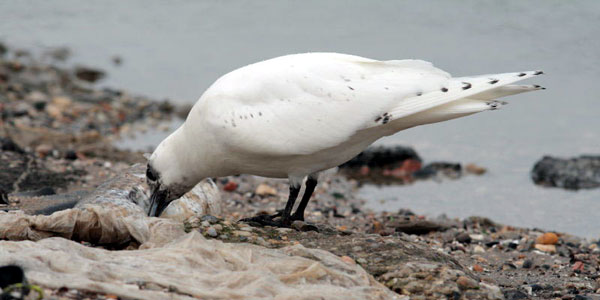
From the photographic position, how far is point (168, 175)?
6027 mm

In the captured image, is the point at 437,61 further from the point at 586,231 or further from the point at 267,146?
the point at 267,146

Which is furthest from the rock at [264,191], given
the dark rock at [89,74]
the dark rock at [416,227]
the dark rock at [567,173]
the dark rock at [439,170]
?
the dark rock at [89,74]

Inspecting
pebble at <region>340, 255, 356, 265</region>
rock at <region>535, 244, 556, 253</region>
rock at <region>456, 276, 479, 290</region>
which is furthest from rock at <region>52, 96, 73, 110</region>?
rock at <region>456, 276, 479, 290</region>

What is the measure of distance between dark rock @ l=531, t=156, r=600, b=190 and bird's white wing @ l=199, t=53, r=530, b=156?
173 inches

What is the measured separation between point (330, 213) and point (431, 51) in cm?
604

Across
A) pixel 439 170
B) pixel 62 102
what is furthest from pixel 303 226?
pixel 62 102

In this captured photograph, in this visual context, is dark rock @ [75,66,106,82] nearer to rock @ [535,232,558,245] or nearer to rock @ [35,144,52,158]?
rock @ [35,144,52,158]

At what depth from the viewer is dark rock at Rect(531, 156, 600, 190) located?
9539 millimetres

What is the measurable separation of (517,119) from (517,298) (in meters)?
6.63

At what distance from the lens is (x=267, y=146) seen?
5.52m

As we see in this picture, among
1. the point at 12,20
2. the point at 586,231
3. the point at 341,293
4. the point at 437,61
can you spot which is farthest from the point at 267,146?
the point at 12,20

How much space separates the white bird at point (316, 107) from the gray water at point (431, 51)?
3.16 metres

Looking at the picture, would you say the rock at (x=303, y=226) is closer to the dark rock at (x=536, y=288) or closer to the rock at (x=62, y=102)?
the dark rock at (x=536, y=288)

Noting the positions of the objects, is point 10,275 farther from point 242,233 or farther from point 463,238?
point 463,238
